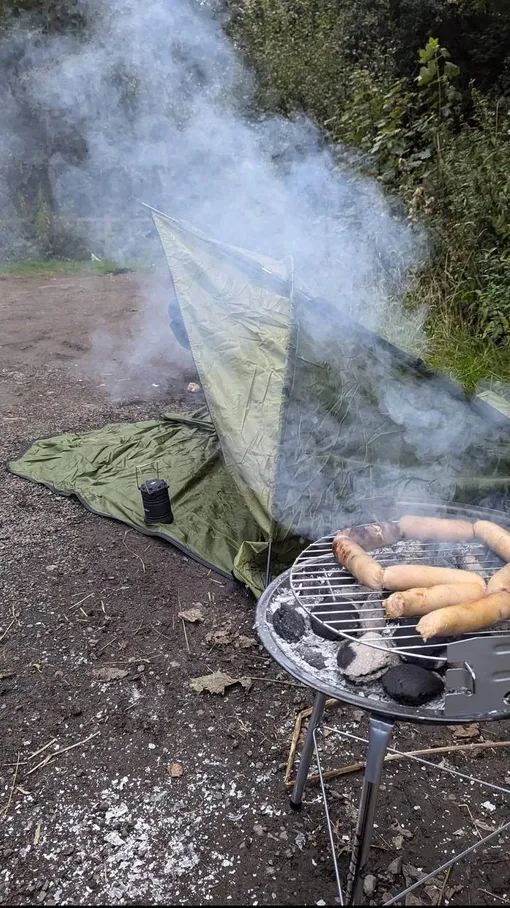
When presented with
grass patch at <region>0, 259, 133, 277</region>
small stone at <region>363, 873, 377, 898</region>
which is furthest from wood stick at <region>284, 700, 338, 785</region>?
grass patch at <region>0, 259, 133, 277</region>

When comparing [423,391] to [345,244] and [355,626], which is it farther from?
[345,244]

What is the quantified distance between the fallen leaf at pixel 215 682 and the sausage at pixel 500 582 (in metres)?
1.23

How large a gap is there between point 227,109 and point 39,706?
6.84 metres

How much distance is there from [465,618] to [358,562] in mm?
365

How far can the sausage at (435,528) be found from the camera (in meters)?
2.04

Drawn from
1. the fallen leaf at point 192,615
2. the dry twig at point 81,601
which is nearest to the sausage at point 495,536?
the fallen leaf at point 192,615

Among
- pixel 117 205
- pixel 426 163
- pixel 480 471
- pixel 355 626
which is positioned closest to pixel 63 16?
pixel 117 205

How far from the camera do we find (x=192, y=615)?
2.96 metres

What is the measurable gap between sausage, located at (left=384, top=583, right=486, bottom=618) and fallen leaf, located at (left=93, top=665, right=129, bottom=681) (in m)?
1.41

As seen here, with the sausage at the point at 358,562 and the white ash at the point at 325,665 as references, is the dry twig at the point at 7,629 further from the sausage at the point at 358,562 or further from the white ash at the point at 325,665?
the sausage at the point at 358,562

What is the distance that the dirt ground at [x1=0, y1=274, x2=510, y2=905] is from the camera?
1.86 meters

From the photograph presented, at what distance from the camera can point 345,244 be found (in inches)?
232

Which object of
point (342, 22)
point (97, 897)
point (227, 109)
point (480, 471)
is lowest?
point (97, 897)

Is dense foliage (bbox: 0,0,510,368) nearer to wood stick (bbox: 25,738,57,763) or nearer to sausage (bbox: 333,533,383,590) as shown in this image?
sausage (bbox: 333,533,383,590)
